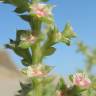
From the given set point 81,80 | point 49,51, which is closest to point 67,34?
point 49,51

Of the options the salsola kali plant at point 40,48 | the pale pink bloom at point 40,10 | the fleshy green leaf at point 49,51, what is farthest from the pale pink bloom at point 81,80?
the pale pink bloom at point 40,10

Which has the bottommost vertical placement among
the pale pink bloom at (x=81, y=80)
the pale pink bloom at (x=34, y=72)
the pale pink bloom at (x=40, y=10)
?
the pale pink bloom at (x=81, y=80)

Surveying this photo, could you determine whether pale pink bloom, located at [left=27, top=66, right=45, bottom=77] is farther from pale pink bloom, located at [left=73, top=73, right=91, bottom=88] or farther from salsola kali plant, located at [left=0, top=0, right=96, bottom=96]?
pale pink bloom, located at [left=73, top=73, right=91, bottom=88]

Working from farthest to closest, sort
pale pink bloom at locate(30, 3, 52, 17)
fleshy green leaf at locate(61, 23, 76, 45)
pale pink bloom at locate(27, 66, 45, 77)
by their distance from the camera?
fleshy green leaf at locate(61, 23, 76, 45)
pale pink bloom at locate(30, 3, 52, 17)
pale pink bloom at locate(27, 66, 45, 77)

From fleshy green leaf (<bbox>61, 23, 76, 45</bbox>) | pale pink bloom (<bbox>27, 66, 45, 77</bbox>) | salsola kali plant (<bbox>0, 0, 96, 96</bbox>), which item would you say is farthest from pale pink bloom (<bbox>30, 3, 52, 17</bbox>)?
pale pink bloom (<bbox>27, 66, 45, 77</bbox>)

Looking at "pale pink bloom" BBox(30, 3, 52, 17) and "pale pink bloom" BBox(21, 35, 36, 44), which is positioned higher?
"pale pink bloom" BBox(30, 3, 52, 17)

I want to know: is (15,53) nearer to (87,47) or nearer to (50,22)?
(50,22)

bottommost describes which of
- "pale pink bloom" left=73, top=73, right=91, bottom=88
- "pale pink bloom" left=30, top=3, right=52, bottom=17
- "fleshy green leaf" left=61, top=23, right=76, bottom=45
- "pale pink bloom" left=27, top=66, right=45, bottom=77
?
"pale pink bloom" left=73, top=73, right=91, bottom=88

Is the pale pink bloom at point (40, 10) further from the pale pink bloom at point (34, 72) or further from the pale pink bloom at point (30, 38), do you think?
the pale pink bloom at point (34, 72)
